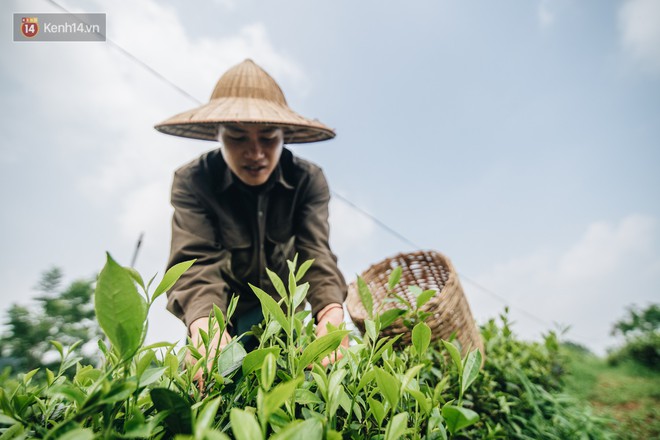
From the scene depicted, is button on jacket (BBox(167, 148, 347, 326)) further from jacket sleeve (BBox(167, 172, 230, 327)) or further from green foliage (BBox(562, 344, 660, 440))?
green foliage (BBox(562, 344, 660, 440))

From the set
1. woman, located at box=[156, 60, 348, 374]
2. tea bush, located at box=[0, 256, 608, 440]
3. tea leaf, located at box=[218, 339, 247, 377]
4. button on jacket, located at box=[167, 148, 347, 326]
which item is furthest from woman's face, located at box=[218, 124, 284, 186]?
tea leaf, located at box=[218, 339, 247, 377]

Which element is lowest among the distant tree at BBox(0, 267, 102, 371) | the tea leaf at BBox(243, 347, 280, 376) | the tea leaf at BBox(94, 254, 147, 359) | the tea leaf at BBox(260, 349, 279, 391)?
the distant tree at BBox(0, 267, 102, 371)

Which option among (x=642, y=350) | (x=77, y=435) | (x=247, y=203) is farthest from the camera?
(x=642, y=350)

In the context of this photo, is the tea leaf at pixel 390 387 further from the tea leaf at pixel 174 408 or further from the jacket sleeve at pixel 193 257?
the jacket sleeve at pixel 193 257

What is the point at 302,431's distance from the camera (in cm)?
26

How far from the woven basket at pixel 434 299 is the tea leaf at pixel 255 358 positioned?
1.16 ft

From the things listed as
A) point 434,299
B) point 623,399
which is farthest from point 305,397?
point 623,399

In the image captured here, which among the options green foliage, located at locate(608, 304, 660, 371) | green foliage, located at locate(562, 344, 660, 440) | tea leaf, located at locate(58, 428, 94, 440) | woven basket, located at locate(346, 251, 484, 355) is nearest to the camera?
tea leaf, located at locate(58, 428, 94, 440)

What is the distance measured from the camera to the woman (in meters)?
1.24

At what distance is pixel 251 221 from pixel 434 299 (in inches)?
40.2

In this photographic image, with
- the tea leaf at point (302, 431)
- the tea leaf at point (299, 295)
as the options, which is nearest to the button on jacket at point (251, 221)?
the tea leaf at point (299, 295)

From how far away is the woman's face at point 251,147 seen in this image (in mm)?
1377

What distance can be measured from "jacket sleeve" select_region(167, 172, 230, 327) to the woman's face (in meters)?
0.26

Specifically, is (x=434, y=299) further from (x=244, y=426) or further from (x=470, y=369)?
(x=244, y=426)
